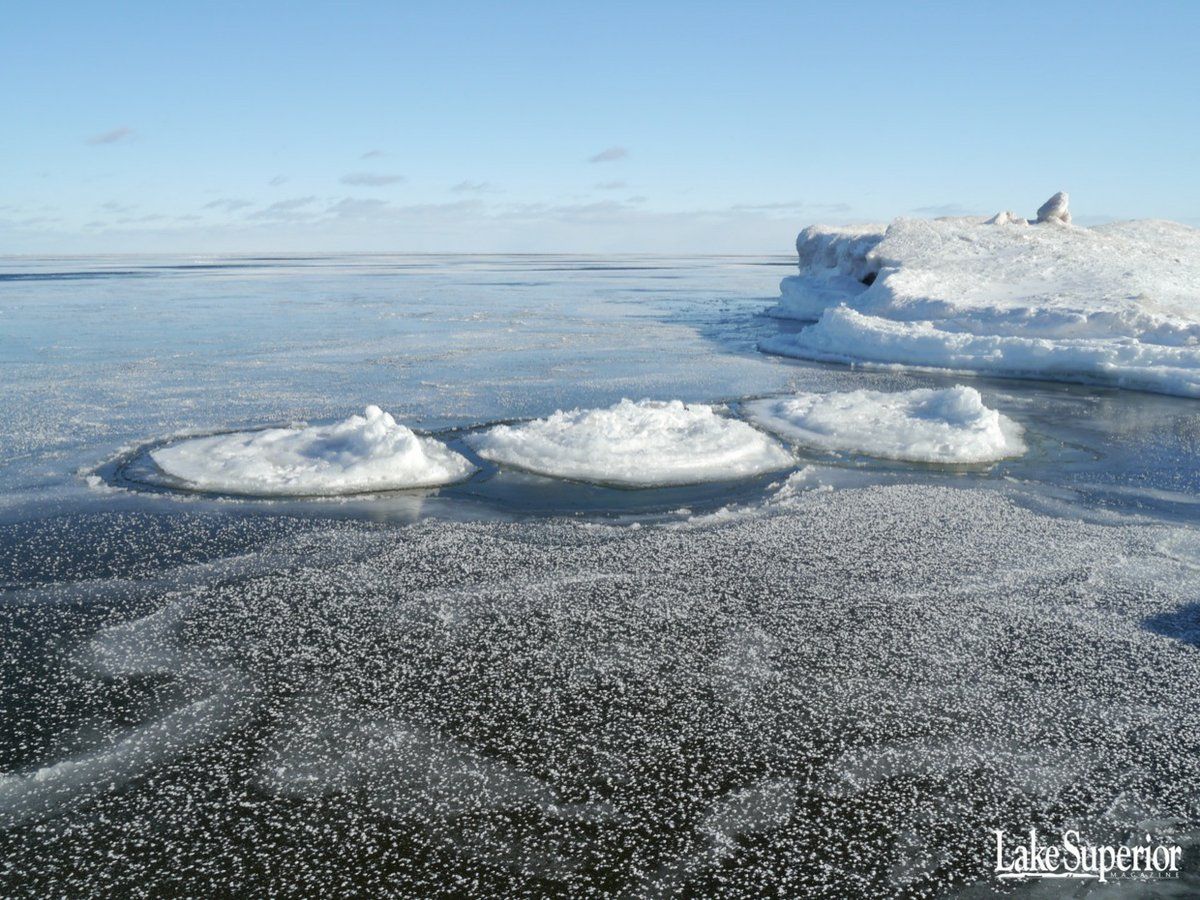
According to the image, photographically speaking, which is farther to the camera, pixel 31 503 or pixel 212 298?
pixel 212 298

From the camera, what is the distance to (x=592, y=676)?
4.12 metres

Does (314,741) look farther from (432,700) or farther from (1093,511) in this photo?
(1093,511)

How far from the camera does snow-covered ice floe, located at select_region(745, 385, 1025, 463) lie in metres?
8.52

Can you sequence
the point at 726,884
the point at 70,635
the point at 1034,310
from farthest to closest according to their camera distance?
the point at 1034,310 < the point at 70,635 < the point at 726,884

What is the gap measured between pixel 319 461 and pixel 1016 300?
50.7ft

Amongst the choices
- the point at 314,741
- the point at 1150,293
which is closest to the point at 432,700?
the point at 314,741

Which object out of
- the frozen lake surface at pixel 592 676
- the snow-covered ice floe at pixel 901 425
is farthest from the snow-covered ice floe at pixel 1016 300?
the frozen lake surface at pixel 592 676

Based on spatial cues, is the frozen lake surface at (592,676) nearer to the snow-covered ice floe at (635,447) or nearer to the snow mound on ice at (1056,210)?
the snow-covered ice floe at (635,447)

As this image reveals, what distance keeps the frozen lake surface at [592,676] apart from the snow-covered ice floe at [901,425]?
0.40 meters

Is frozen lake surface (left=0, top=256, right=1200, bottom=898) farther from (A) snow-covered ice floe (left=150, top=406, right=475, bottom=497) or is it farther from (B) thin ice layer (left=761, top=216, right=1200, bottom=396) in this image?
(B) thin ice layer (left=761, top=216, right=1200, bottom=396)

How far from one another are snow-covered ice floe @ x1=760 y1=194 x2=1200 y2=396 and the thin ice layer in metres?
0.03

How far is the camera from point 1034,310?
53.4 ft

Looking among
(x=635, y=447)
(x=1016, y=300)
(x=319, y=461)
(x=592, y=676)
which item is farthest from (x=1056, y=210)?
(x=592, y=676)

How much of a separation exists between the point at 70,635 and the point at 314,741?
1873mm
